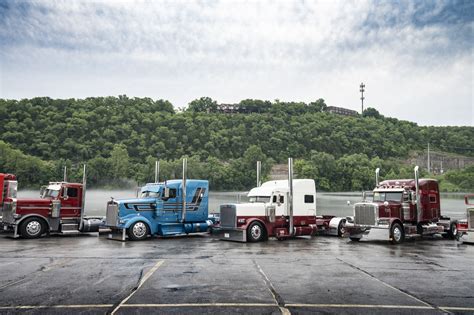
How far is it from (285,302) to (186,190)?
13.6 m

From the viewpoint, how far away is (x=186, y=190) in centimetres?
2008


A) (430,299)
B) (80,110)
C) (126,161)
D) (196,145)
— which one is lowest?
(430,299)

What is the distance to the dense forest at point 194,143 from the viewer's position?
6544 cm

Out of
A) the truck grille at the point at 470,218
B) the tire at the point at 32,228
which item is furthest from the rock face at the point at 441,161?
the tire at the point at 32,228

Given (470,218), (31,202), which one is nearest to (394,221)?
(470,218)

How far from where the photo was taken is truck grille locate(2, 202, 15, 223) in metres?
18.7

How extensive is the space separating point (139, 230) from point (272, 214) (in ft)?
19.9

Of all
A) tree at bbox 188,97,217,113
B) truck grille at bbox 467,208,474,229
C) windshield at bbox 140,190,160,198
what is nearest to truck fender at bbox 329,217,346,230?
truck grille at bbox 467,208,474,229

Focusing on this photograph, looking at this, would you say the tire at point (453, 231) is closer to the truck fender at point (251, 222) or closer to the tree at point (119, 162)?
the truck fender at point (251, 222)

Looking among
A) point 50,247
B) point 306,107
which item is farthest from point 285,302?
point 306,107

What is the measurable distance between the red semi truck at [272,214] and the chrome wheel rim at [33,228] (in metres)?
8.18

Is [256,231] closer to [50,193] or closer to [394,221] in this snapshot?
[394,221]

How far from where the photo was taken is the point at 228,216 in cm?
1811

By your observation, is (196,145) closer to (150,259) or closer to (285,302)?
(150,259)
